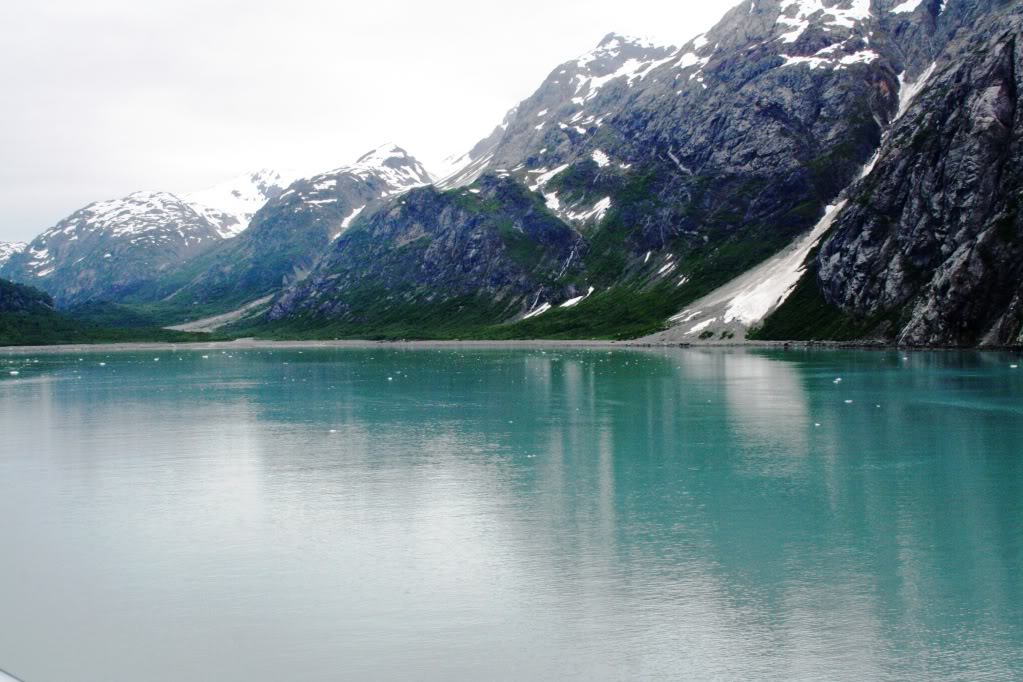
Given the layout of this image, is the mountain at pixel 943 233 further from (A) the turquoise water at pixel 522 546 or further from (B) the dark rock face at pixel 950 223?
(A) the turquoise water at pixel 522 546

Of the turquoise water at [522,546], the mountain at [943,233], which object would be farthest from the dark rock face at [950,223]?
the turquoise water at [522,546]

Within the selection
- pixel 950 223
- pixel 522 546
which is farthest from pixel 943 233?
pixel 522 546

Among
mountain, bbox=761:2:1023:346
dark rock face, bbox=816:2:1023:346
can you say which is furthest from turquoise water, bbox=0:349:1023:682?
mountain, bbox=761:2:1023:346

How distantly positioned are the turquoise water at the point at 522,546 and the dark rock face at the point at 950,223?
3081 inches

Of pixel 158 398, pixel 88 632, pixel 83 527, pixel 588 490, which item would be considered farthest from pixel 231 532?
pixel 158 398

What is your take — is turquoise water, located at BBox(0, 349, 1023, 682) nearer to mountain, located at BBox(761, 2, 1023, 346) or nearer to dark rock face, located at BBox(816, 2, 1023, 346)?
dark rock face, located at BBox(816, 2, 1023, 346)

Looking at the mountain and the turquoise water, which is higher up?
the mountain

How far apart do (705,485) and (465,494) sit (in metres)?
11.6

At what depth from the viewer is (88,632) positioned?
23578mm

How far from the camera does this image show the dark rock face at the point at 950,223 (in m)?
138

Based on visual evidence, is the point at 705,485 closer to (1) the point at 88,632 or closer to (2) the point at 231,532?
(2) the point at 231,532

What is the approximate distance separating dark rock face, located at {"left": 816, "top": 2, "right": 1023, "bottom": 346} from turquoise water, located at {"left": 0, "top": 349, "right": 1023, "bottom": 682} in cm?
7827

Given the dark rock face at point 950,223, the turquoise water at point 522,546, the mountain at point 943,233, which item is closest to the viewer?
the turquoise water at point 522,546

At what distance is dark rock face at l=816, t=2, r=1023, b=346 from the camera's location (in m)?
138
